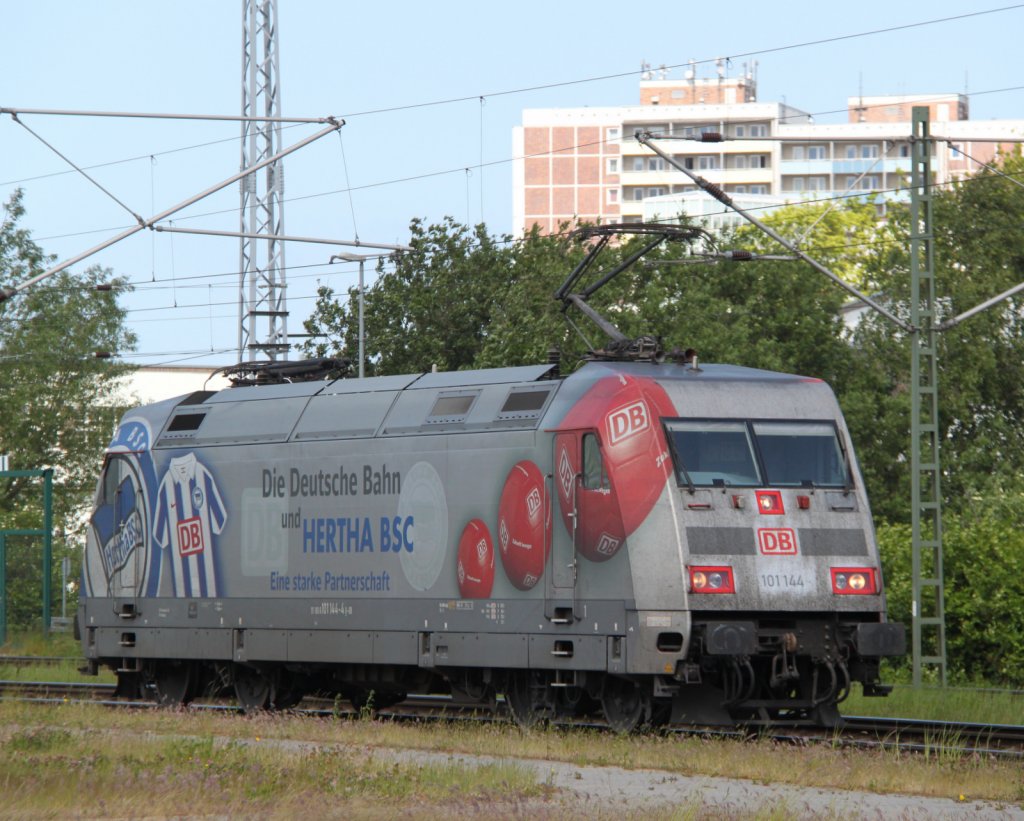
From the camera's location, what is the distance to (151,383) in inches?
3029

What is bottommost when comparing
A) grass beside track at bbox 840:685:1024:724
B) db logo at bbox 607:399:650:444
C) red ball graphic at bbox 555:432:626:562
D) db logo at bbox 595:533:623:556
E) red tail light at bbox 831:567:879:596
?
grass beside track at bbox 840:685:1024:724

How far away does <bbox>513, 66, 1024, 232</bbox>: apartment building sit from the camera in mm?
132875

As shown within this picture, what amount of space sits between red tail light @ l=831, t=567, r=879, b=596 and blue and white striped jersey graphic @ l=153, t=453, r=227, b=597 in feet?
25.3

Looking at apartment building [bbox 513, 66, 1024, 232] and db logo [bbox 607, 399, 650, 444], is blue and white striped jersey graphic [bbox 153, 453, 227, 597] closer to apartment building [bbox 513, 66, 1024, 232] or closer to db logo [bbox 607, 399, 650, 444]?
db logo [bbox 607, 399, 650, 444]

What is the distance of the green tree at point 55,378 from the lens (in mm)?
45531

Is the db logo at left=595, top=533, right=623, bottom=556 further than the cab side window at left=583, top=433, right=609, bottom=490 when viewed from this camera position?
No

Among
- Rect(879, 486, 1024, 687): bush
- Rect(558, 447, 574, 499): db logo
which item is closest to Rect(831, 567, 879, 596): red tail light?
Rect(558, 447, 574, 499): db logo

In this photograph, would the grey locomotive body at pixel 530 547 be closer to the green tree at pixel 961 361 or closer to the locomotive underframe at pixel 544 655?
the locomotive underframe at pixel 544 655

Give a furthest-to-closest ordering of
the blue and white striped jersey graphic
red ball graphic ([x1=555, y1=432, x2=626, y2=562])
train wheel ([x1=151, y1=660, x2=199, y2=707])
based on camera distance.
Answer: train wheel ([x1=151, y1=660, x2=199, y2=707]) → the blue and white striped jersey graphic → red ball graphic ([x1=555, y1=432, x2=626, y2=562])

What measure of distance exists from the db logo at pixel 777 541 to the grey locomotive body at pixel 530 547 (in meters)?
0.02

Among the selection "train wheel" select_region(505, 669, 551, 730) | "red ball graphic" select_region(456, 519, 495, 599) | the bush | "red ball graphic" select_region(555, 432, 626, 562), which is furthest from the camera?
the bush

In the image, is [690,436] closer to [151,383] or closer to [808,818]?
[808,818]

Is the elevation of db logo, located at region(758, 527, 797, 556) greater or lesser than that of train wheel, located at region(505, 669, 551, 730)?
greater

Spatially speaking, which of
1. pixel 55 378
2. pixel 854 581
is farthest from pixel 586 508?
pixel 55 378
